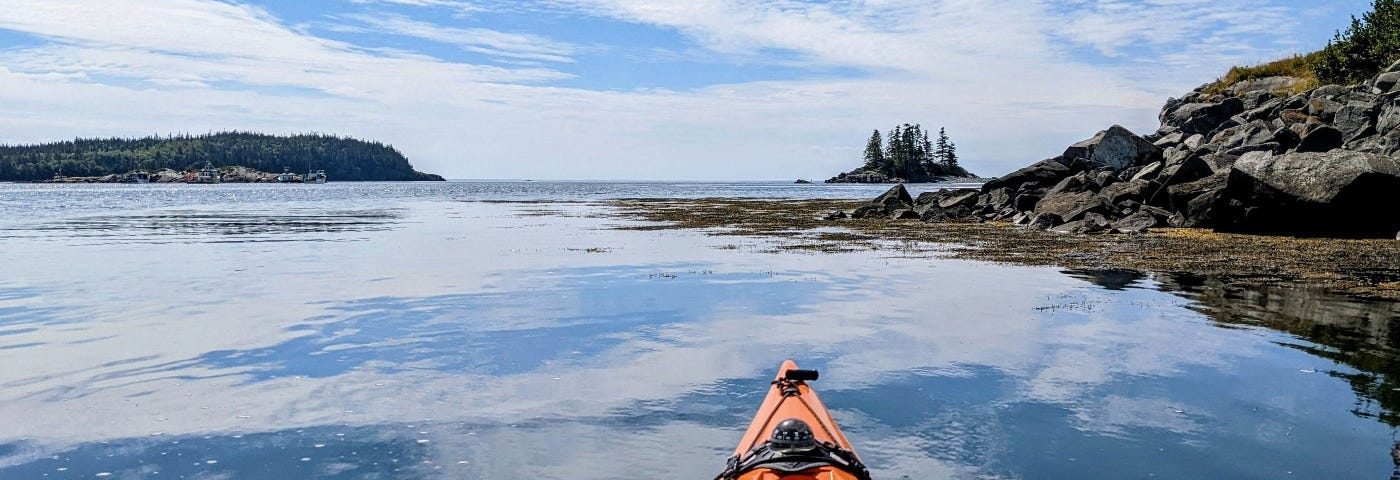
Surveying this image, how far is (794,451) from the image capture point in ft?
19.2

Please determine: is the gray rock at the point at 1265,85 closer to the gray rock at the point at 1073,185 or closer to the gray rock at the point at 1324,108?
the gray rock at the point at 1324,108

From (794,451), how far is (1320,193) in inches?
1075

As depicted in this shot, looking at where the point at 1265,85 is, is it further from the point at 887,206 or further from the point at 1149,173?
the point at 887,206

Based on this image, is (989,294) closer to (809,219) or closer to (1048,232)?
(1048,232)

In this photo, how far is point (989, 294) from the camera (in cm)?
1762

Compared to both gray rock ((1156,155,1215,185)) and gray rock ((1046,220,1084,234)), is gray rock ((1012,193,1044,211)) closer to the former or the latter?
gray rock ((1046,220,1084,234))

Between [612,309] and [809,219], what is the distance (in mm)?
32167

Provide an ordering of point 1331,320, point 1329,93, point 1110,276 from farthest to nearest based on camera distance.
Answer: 1. point 1329,93
2. point 1110,276
3. point 1331,320

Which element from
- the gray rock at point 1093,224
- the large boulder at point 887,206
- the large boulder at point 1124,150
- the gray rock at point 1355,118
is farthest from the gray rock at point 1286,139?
the large boulder at point 887,206

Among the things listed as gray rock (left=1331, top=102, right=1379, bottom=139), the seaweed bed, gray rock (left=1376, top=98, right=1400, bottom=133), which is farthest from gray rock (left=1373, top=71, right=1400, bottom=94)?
the seaweed bed

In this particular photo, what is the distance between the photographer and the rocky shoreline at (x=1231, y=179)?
1021 inches

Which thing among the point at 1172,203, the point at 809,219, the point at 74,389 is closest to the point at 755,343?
the point at 74,389

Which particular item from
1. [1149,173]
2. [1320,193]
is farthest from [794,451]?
[1149,173]

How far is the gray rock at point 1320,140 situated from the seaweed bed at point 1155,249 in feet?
19.2
